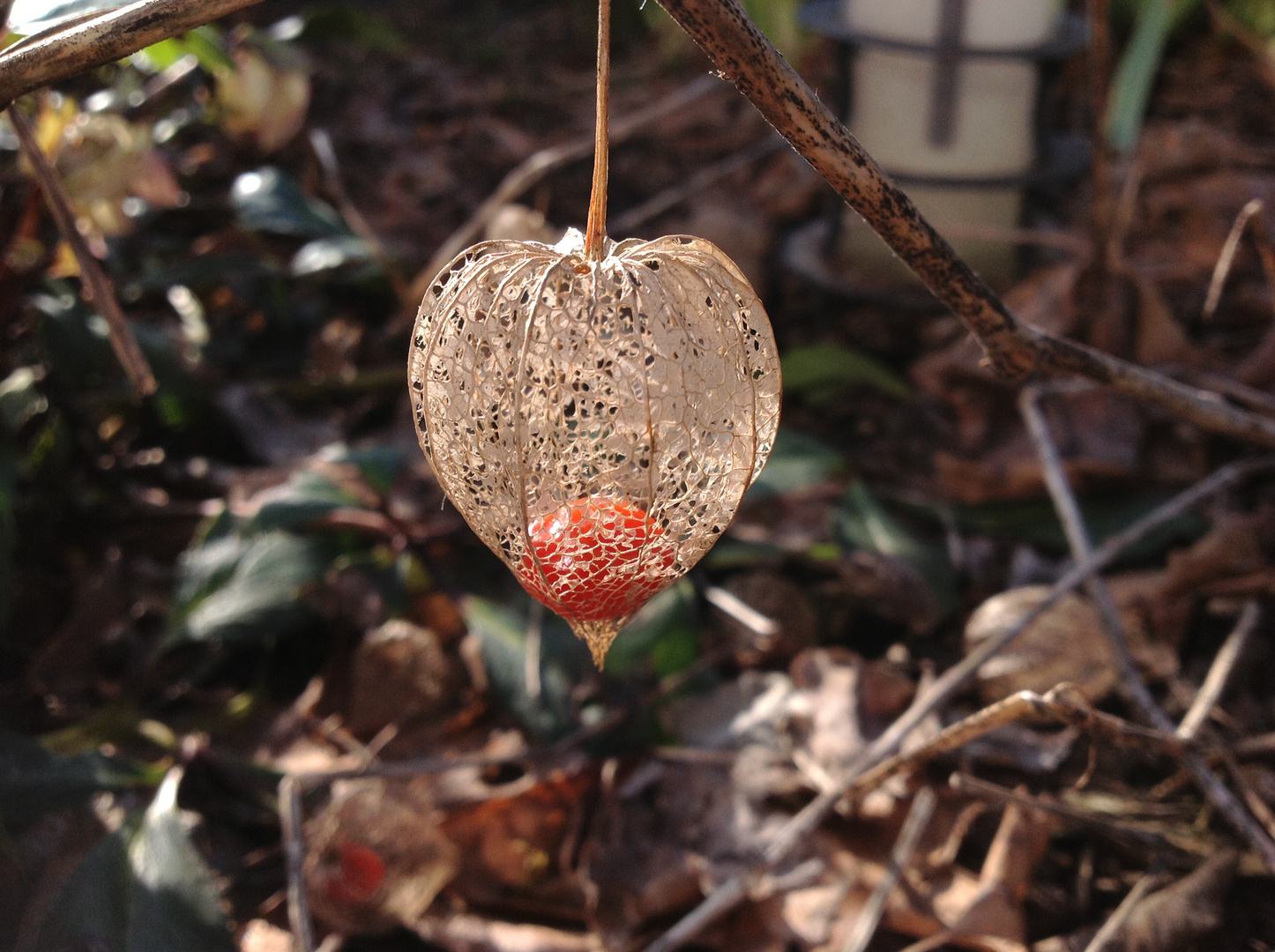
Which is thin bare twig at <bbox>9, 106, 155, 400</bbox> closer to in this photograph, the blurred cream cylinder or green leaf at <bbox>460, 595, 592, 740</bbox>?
green leaf at <bbox>460, 595, 592, 740</bbox>

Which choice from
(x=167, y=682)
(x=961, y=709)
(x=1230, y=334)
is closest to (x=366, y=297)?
(x=167, y=682)

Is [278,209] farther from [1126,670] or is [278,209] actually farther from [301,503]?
[1126,670]

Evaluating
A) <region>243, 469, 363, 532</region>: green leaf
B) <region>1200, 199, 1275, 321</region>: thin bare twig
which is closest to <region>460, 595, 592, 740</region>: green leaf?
<region>243, 469, 363, 532</region>: green leaf

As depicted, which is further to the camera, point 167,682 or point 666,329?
point 167,682

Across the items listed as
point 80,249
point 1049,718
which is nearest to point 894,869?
point 1049,718

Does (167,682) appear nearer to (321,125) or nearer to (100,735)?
(100,735)

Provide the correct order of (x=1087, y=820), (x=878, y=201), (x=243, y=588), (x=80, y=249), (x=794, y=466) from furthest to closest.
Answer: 1. (x=794, y=466)
2. (x=243, y=588)
3. (x=1087, y=820)
4. (x=80, y=249)
5. (x=878, y=201)
